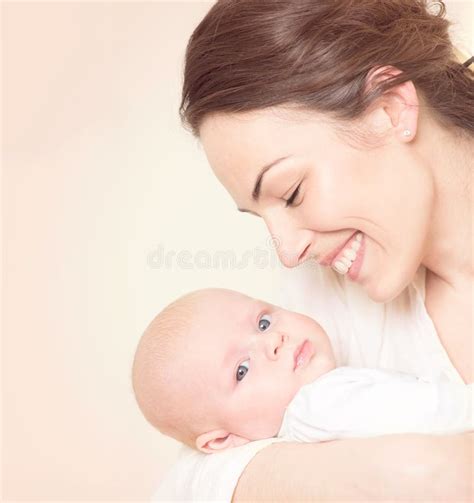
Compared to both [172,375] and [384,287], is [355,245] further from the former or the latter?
[172,375]

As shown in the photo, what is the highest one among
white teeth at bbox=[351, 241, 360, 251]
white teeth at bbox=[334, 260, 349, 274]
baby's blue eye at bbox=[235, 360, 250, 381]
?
white teeth at bbox=[351, 241, 360, 251]

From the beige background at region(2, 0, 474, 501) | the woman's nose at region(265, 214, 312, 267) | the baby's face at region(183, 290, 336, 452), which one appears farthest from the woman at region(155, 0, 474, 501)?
the beige background at region(2, 0, 474, 501)

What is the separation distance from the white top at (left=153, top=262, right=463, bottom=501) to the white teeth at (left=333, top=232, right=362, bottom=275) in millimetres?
289

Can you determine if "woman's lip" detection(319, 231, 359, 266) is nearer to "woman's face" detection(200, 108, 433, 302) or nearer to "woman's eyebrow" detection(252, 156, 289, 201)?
"woman's face" detection(200, 108, 433, 302)

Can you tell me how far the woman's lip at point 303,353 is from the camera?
1951 mm

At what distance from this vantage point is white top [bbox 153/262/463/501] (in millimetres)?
1943

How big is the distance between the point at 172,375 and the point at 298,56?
0.74m

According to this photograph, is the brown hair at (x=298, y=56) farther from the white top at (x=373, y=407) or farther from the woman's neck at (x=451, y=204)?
the white top at (x=373, y=407)

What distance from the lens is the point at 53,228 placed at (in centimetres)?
326

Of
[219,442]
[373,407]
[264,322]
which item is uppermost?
[264,322]

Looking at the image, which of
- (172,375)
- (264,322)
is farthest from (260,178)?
(172,375)

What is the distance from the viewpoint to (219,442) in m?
1.98

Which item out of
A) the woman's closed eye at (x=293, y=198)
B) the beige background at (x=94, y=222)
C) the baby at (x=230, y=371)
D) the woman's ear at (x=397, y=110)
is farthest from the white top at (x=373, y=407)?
the beige background at (x=94, y=222)

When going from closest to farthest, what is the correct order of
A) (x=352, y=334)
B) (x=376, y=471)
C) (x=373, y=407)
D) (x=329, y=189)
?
1. (x=376, y=471)
2. (x=373, y=407)
3. (x=329, y=189)
4. (x=352, y=334)
